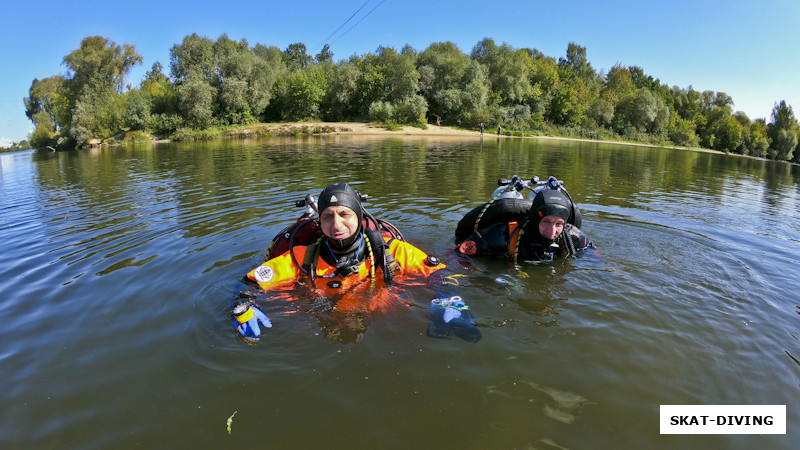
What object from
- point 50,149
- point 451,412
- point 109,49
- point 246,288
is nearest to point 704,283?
point 451,412

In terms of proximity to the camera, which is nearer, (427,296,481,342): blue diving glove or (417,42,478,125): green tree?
(427,296,481,342): blue diving glove

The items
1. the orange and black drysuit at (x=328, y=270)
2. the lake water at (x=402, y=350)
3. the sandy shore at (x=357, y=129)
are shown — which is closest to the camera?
the lake water at (x=402, y=350)

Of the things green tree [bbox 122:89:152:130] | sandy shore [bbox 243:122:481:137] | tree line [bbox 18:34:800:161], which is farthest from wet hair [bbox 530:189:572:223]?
green tree [bbox 122:89:152:130]

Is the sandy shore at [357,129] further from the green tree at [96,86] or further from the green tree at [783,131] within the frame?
the green tree at [783,131]

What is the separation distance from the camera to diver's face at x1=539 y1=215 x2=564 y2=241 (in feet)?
16.1

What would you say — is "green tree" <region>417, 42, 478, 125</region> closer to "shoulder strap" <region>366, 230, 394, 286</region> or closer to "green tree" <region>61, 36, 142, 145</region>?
"green tree" <region>61, 36, 142, 145</region>

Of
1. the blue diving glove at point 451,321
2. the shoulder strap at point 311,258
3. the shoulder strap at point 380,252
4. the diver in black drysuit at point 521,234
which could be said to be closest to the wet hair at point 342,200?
the shoulder strap at point 380,252

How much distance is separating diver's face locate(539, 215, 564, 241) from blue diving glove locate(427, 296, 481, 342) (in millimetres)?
1703

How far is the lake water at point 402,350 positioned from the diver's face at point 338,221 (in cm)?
88

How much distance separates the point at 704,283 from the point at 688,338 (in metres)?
1.68

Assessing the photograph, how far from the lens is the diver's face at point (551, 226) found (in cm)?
489

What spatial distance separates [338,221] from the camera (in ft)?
13.1

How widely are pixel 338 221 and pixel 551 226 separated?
2.67 metres

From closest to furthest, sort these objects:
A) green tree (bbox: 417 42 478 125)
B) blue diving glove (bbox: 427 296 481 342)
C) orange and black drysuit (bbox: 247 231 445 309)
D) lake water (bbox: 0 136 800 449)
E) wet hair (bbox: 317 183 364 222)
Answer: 1. lake water (bbox: 0 136 800 449)
2. blue diving glove (bbox: 427 296 481 342)
3. wet hair (bbox: 317 183 364 222)
4. orange and black drysuit (bbox: 247 231 445 309)
5. green tree (bbox: 417 42 478 125)
